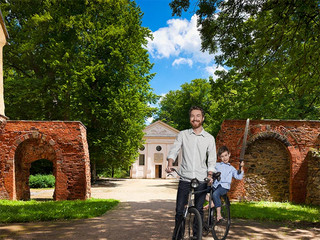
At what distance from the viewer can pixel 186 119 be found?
45.7 metres

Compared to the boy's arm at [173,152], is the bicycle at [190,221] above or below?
below

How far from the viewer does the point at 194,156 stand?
14.7ft

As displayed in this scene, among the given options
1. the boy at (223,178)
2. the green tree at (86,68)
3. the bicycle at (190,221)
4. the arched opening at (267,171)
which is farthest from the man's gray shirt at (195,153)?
the green tree at (86,68)

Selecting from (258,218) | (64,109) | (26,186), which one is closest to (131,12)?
(64,109)

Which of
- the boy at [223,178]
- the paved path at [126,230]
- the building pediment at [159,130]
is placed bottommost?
the paved path at [126,230]

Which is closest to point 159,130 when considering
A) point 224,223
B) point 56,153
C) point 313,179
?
point 56,153

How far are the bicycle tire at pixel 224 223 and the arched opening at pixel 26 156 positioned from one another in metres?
10.5

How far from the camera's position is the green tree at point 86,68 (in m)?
23.8

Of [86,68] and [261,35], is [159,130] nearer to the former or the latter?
[86,68]

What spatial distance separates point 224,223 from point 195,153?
2108 mm

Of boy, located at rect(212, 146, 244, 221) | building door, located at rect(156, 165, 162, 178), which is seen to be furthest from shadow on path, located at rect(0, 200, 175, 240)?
building door, located at rect(156, 165, 162, 178)

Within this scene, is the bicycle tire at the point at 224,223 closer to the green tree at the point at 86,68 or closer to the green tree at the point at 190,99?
the green tree at the point at 86,68

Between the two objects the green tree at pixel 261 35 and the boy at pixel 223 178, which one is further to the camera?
the green tree at pixel 261 35

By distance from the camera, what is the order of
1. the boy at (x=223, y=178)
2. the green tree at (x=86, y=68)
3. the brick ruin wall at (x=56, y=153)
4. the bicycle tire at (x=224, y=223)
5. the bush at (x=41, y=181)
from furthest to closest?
1. the green tree at (x=86, y=68)
2. the bush at (x=41, y=181)
3. the brick ruin wall at (x=56, y=153)
4. the boy at (x=223, y=178)
5. the bicycle tire at (x=224, y=223)
